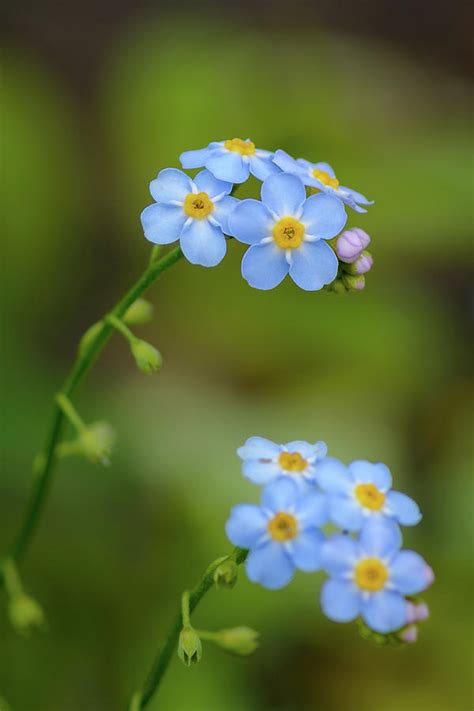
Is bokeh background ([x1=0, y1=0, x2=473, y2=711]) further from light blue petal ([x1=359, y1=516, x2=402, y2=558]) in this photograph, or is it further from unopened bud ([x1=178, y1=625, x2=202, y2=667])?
light blue petal ([x1=359, y1=516, x2=402, y2=558])

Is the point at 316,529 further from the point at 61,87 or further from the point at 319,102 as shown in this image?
the point at 61,87

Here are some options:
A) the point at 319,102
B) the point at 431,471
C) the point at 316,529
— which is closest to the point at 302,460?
the point at 316,529

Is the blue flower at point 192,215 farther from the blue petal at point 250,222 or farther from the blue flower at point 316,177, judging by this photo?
the blue flower at point 316,177

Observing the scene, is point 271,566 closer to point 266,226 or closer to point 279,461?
point 279,461

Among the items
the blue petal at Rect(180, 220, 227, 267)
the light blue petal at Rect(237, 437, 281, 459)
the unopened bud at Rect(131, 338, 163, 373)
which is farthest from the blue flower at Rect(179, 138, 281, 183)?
the light blue petal at Rect(237, 437, 281, 459)

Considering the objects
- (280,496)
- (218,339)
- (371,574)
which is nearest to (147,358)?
(280,496)
